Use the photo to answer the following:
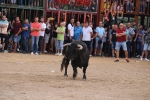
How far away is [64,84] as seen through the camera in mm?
14125

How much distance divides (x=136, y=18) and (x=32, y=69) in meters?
15.9

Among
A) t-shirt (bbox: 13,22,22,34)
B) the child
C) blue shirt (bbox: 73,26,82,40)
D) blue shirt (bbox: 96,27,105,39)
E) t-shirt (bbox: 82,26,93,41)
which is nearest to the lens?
t-shirt (bbox: 13,22,22,34)

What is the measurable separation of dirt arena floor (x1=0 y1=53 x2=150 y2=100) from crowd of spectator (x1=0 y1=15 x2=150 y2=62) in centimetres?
522

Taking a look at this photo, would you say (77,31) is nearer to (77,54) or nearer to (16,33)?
(16,33)

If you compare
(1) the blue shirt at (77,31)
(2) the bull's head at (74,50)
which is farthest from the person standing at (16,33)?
(2) the bull's head at (74,50)

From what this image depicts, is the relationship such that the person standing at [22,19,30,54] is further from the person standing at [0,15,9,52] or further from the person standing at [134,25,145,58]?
the person standing at [134,25,145,58]

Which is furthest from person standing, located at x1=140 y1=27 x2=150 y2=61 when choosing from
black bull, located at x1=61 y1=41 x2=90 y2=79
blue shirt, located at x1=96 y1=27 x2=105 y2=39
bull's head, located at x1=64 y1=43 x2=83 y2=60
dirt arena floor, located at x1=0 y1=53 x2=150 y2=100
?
bull's head, located at x1=64 y1=43 x2=83 y2=60

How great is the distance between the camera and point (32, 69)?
59.8ft

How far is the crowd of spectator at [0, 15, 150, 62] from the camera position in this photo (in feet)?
83.9

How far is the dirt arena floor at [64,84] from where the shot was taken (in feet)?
39.0

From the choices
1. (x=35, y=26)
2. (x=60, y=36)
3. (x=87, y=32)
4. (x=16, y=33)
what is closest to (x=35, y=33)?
(x=35, y=26)

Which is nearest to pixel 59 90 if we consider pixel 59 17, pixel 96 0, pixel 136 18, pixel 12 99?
pixel 12 99

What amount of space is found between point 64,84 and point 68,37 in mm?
13616

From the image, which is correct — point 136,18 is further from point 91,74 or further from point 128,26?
point 91,74
